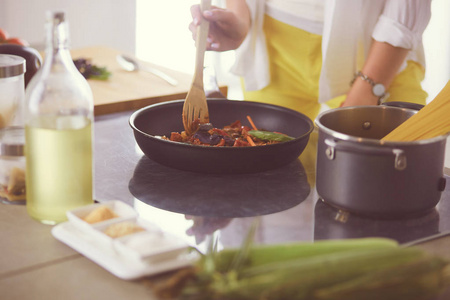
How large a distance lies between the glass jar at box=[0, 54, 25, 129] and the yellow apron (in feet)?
3.53

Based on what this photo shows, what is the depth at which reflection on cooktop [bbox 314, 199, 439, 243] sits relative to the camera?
3.44 ft

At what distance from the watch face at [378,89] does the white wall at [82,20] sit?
11.0 feet

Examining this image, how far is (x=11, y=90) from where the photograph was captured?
1249mm

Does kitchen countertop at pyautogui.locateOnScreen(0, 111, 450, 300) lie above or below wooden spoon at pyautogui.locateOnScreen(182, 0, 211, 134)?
below

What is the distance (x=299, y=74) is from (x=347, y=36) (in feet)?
0.76

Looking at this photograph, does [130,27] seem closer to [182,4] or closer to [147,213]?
[182,4]

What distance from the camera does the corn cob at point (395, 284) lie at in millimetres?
698

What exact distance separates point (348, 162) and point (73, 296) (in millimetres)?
503

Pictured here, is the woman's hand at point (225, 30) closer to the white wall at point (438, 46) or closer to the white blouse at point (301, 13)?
the white blouse at point (301, 13)

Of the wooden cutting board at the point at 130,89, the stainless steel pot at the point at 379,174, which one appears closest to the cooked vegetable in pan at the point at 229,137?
the stainless steel pot at the point at 379,174

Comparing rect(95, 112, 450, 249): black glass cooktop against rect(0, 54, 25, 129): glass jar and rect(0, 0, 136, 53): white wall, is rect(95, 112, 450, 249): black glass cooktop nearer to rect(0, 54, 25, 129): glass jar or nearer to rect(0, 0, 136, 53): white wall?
rect(0, 54, 25, 129): glass jar

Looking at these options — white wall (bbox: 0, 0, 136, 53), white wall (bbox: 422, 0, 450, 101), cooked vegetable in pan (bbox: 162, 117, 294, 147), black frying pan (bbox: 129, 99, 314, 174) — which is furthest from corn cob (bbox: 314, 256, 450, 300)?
white wall (bbox: 0, 0, 136, 53)

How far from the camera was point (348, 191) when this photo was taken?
1.07m

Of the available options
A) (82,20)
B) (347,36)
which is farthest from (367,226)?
(82,20)
